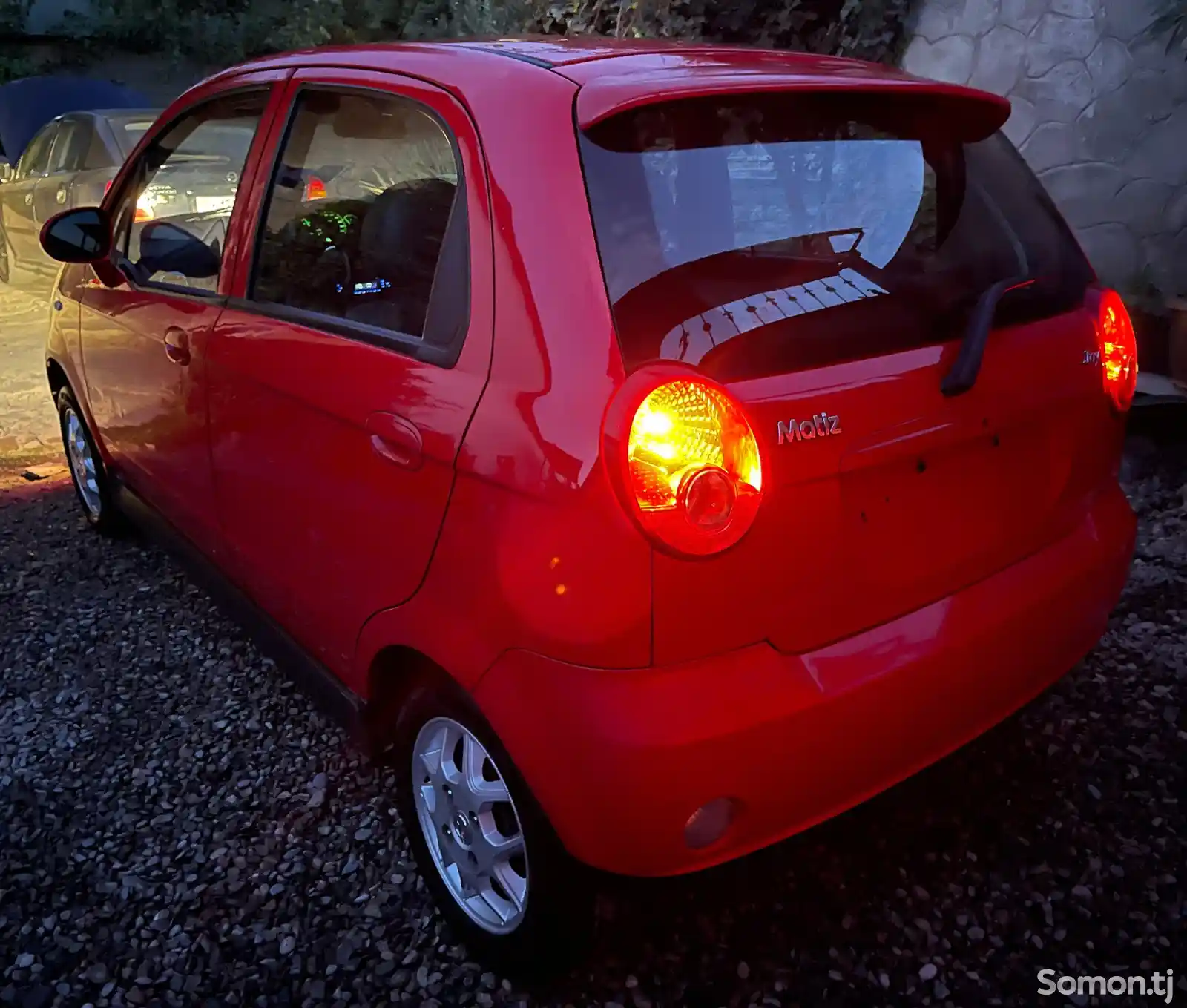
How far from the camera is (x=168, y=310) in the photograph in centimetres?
307

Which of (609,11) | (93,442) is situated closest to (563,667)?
(93,442)

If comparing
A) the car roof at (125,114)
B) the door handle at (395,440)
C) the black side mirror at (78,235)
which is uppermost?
the door handle at (395,440)

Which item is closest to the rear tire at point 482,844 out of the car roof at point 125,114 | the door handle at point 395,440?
the door handle at point 395,440

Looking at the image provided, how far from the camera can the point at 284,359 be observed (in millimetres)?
2398

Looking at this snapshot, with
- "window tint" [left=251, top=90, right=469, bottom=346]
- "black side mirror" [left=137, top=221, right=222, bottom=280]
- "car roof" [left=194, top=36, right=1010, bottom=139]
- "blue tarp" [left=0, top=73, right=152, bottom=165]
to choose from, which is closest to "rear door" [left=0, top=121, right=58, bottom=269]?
"blue tarp" [left=0, top=73, right=152, bottom=165]

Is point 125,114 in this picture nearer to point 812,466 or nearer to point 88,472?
point 88,472

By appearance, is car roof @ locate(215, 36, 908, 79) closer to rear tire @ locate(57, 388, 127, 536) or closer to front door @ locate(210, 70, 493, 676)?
front door @ locate(210, 70, 493, 676)

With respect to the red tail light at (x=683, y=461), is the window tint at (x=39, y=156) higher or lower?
lower

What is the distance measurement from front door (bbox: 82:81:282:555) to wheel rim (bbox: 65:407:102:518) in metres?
0.47

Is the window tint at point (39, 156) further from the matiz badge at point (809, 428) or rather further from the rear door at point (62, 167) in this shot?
the matiz badge at point (809, 428)

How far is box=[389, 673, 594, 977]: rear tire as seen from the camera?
197cm

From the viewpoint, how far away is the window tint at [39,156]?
9383 millimetres

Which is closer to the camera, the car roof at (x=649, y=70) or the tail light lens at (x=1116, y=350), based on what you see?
the car roof at (x=649, y=70)

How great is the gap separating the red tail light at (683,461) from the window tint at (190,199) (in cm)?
167
